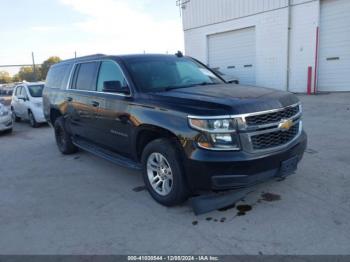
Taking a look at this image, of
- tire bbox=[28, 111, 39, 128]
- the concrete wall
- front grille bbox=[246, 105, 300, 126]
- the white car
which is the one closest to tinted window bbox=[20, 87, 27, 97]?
the white car

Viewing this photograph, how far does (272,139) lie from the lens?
11.4ft

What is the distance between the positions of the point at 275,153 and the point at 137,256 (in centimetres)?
181

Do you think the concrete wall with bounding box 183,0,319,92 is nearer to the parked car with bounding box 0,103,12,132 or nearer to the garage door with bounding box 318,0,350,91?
the garage door with bounding box 318,0,350,91

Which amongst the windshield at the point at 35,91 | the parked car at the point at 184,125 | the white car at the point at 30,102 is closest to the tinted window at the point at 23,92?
the white car at the point at 30,102

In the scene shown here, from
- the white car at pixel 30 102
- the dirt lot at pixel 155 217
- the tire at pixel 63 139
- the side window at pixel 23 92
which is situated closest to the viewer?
the dirt lot at pixel 155 217

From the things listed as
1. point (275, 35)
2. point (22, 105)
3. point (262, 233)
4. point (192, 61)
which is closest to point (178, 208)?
point (262, 233)

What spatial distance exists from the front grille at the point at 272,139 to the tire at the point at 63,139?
4379 millimetres

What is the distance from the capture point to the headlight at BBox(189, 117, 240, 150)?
3.24 meters

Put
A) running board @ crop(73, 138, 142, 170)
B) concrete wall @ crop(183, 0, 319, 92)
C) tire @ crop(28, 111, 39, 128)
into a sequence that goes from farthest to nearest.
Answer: concrete wall @ crop(183, 0, 319, 92), tire @ crop(28, 111, 39, 128), running board @ crop(73, 138, 142, 170)

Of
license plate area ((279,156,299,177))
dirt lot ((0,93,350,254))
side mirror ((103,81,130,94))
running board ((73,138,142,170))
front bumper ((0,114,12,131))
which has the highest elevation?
side mirror ((103,81,130,94))

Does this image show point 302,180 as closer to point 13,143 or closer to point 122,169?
point 122,169

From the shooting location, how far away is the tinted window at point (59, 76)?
634cm

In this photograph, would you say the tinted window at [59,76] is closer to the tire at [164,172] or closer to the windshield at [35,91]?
the tire at [164,172]

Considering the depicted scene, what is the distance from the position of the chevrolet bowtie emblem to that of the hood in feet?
0.61
